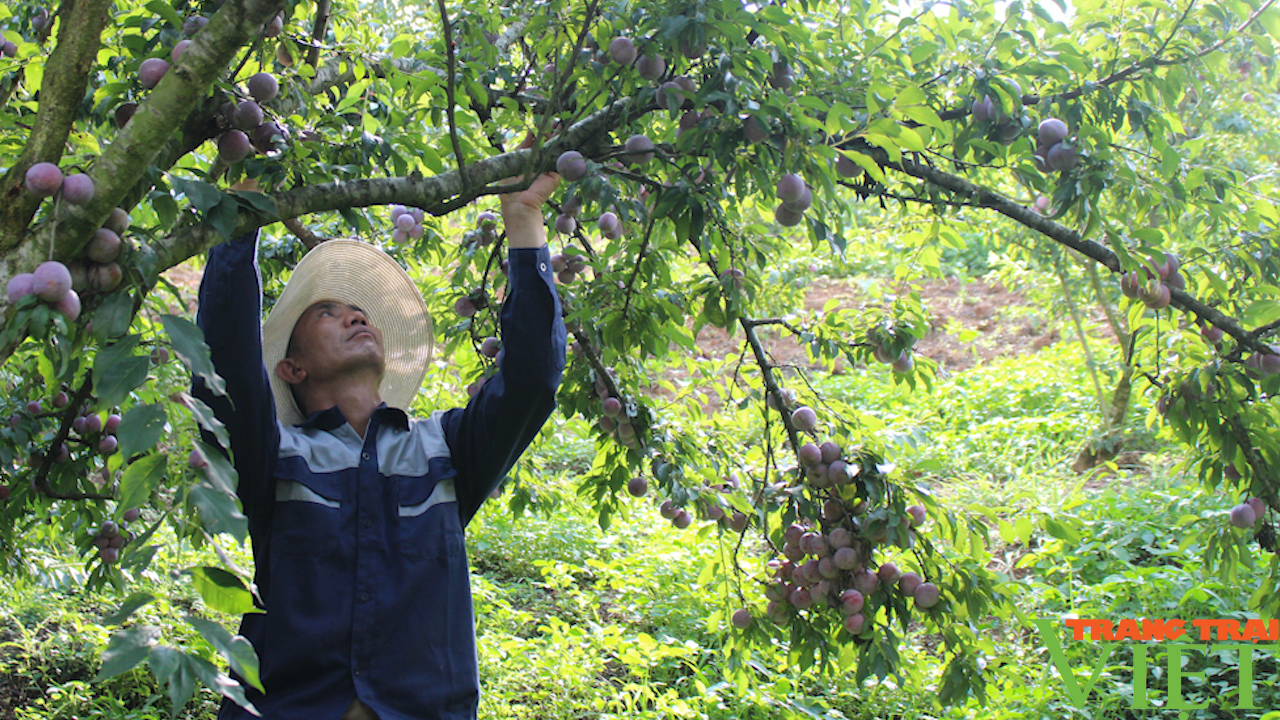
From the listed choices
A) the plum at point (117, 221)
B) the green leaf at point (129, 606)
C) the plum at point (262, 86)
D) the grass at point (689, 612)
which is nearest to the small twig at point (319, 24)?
the plum at point (262, 86)

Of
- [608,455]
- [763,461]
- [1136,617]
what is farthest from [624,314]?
[1136,617]

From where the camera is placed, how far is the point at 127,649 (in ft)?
2.80

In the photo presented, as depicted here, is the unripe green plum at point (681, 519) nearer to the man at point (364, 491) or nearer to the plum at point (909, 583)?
the plum at point (909, 583)

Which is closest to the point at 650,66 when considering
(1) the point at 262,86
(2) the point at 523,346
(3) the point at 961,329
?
(2) the point at 523,346

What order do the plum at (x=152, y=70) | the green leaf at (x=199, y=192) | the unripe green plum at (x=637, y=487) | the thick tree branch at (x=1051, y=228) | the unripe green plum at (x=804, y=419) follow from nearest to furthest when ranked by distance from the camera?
the green leaf at (x=199, y=192), the plum at (x=152, y=70), the thick tree branch at (x=1051, y=228), the unripe green plum at (x=804, y=419), the unripe green plum at (x=637, y=487)

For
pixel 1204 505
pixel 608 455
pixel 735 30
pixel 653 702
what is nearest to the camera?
pixel 735 30

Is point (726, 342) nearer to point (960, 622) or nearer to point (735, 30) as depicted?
point (960, 622)

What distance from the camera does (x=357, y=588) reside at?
4.99 feet

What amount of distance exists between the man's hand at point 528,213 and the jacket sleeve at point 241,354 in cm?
45

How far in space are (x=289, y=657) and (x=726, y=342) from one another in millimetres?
9175

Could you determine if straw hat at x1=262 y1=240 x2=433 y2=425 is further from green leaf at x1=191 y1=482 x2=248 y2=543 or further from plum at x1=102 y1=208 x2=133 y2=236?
green leaf at x1=191 y1=482 x2=248 y2=543

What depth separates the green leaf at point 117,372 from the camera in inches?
37.3

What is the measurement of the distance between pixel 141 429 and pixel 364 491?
70 centimetres

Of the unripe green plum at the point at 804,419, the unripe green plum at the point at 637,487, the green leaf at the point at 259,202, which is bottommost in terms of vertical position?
the unripe green plum at the point at 637,487
